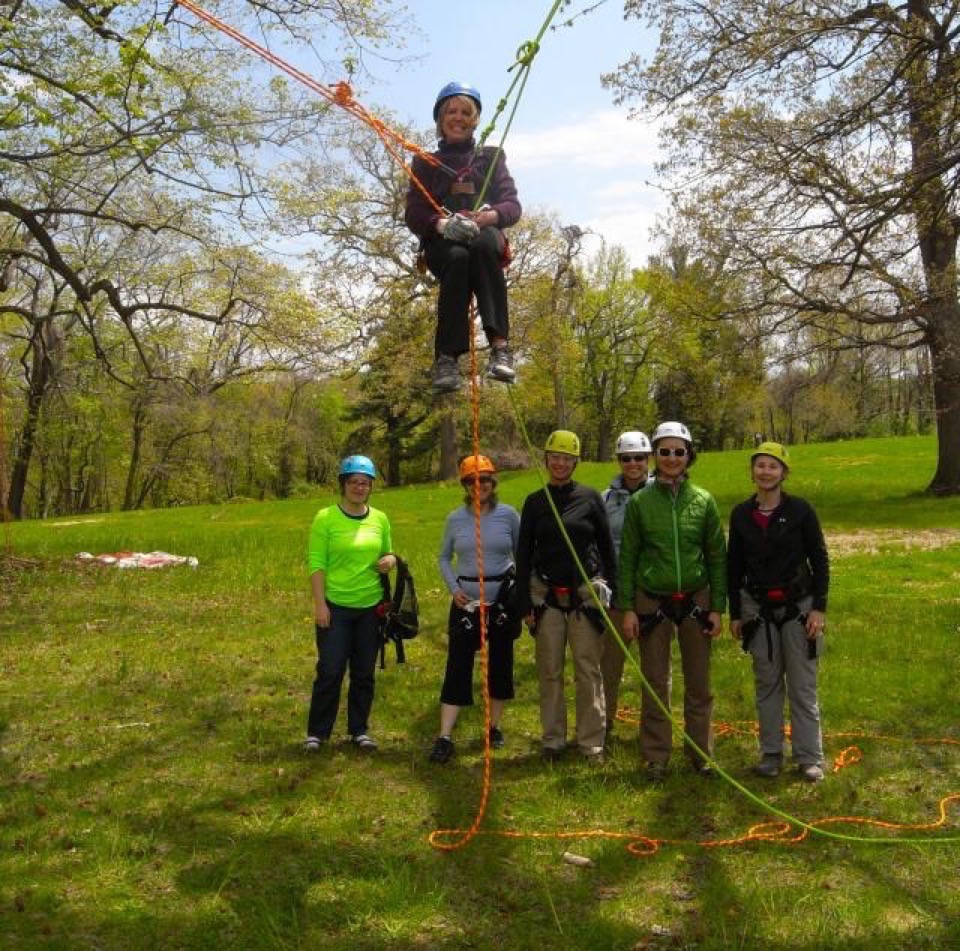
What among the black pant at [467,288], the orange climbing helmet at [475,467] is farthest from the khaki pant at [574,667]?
the black pant at [467,288]

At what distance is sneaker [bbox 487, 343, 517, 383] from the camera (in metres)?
4.89

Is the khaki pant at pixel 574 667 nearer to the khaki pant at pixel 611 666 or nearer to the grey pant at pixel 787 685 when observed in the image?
the khaki pant at pixel 611 666

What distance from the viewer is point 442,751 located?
6113 millimetres

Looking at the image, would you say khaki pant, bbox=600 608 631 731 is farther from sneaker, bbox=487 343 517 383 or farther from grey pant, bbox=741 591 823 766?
sneaker, bbox=487 343 517 383

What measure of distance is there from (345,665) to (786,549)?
2.96 meters

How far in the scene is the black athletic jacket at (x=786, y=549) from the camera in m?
5.56

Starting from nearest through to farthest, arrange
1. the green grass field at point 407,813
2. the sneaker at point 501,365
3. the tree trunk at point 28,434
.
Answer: the green grass field at point 407,813 < the sneaker at point 501,365 < the tree trunk at point 28,434

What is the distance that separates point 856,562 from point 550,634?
9.93 metres

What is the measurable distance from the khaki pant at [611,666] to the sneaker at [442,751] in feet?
3.66

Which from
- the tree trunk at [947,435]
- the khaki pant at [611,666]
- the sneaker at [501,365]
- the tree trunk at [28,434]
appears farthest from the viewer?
the tree trunk at [28,434]

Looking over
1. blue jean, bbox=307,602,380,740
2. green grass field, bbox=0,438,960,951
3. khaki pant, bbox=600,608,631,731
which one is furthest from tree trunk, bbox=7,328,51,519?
khaki pant, bbox=600,608,631,731

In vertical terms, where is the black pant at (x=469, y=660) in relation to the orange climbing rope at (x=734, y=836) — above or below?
above

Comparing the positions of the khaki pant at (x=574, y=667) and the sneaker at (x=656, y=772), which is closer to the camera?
the sneaker at (x=656, y=772)

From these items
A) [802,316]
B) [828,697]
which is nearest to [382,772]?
[828,697]
